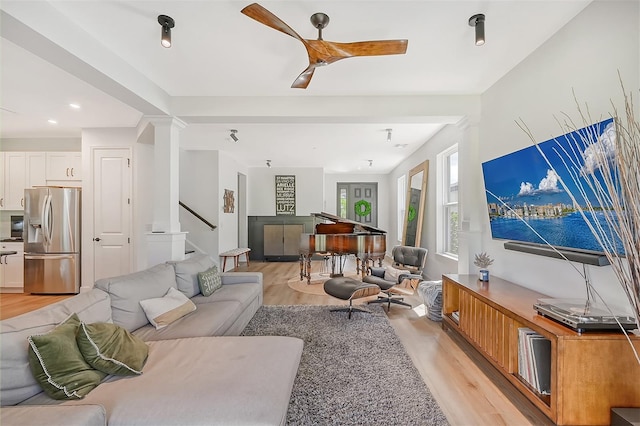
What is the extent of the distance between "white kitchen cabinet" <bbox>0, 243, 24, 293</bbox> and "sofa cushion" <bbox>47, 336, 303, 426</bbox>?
4.69 meters

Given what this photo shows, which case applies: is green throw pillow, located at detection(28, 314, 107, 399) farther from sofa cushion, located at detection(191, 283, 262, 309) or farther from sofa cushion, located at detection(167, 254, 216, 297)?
sofa cushion, located at detection(167, 254, 216, 297)

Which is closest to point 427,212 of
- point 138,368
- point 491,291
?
point 491,291

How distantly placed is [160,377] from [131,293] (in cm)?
99

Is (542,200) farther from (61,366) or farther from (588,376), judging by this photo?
(61,366)

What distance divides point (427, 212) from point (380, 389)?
4.05 meters

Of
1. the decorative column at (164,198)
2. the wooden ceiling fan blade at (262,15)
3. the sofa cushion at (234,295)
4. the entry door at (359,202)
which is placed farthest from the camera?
the entry door at (359,202)

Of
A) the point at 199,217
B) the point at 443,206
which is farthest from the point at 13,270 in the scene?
the point at 443,206

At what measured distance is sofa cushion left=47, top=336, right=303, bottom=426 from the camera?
1280 mm

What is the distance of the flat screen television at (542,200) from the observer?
→ 1871mm

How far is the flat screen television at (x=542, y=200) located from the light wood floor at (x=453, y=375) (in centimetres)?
103

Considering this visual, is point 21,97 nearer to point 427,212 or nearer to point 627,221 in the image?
point 627,221

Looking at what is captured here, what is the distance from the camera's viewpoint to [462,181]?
11.9ft

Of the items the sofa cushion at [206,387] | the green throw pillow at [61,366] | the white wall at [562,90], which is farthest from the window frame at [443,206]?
the green throw pillow at [61,366]

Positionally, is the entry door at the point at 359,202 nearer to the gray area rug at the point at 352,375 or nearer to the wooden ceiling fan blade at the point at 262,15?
Result: the gray area rug at the point at 352,375
